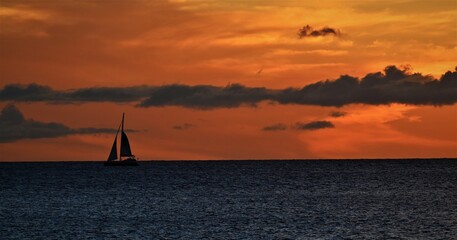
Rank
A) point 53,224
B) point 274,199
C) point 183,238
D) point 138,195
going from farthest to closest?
point 138,195
point 274,199
point 53,224
point 183,238

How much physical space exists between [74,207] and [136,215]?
56.5ft

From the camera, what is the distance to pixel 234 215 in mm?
96562

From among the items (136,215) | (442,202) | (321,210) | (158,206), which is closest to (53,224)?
(136,215)

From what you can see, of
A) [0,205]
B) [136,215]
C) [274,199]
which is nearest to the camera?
[136,215]

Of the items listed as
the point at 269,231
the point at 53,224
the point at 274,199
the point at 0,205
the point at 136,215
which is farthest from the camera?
the point at 274,199

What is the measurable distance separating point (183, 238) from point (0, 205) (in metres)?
51.1

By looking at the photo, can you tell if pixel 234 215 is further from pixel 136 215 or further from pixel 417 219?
pixel 417 219

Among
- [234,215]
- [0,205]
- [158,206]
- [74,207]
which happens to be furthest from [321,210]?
[0,205]

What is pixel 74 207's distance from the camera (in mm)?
110125

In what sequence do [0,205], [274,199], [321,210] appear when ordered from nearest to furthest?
[321,210], [0,205], [274,199]

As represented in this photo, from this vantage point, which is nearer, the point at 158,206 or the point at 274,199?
the point at 158,206

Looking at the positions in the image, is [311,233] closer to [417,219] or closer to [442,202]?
[417,219]

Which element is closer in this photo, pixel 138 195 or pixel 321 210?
pixel 321 210

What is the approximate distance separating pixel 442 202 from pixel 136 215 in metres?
47.6
